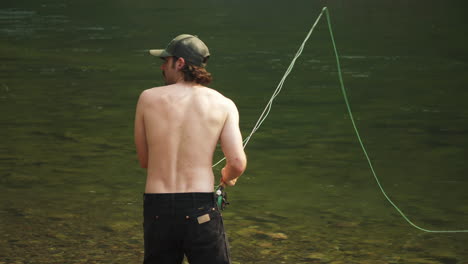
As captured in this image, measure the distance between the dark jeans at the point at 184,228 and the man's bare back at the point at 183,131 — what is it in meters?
0.05

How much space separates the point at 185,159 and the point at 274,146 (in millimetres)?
6874

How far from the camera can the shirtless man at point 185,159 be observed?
13.0 ft

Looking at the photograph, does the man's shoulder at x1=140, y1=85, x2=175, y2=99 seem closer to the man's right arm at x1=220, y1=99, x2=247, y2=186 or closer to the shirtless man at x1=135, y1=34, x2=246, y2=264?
the shirtless man at x1=135, y1=34, x2=246, y2=264

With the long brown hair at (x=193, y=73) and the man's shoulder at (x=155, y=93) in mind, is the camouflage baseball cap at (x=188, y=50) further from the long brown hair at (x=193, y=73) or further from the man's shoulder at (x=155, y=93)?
the man's shoulder at (x=155, y=93)

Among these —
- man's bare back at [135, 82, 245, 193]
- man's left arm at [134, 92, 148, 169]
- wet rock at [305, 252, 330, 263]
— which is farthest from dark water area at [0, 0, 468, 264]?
man's bare back at [135, 82, 245, 193]

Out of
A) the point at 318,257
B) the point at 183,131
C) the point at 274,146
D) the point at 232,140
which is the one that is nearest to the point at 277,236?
the point at 318,257

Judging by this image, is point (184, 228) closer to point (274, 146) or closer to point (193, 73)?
point (193, 73)

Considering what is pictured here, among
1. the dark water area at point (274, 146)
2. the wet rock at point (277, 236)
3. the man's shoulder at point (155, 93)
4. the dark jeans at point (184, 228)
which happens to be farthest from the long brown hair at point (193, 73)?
the wet rock at point (277, 236)

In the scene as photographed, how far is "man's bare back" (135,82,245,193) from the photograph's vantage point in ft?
13.1

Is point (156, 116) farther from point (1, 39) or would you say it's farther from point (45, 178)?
point (1, 39)

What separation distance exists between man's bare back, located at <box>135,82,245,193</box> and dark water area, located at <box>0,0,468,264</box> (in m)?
2.65

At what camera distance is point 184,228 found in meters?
3.95

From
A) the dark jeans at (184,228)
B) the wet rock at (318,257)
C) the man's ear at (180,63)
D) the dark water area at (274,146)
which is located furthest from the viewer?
the dark water area at (274,146)

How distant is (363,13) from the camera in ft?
102
